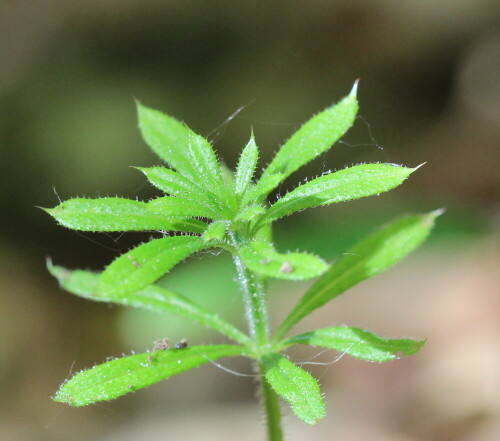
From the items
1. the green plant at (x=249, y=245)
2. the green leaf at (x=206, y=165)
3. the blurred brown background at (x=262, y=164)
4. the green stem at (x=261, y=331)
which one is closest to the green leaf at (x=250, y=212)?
the green plant at (x=249, y=245)

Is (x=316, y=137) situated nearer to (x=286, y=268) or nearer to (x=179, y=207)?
(x=179, y=207)

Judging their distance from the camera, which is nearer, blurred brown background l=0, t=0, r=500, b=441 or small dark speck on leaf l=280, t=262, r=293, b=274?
small dark speck on leaf l=280, t=262, r=293, b=274

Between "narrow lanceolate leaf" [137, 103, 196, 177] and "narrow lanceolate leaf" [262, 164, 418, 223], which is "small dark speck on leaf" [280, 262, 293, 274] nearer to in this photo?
"narrow lanceolate leaf" [262, 164, 418, 223]

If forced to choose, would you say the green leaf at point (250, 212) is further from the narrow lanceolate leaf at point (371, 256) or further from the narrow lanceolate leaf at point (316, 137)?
the narrow lanceolate leaf at point (371, 256)

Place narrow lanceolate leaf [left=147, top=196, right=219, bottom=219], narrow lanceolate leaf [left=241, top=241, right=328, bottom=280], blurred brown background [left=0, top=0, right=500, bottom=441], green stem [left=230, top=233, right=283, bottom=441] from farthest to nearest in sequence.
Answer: blurred brown background [left=0, top=0, right=500, bottom=441] < green stem [left=230, top=233, right=283, bottom=441] < narrow lanceolate leaf [left=147, top=196, right=219, bottom=219] < narrow lanceolate leaf [left=241, top=241, right=328, bottom=280]

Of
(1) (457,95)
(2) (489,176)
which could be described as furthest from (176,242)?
(1) (457,95)

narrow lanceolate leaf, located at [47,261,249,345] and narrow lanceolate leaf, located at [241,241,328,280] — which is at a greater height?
narrow lanceolate leaf, located at [241,241,328,280]

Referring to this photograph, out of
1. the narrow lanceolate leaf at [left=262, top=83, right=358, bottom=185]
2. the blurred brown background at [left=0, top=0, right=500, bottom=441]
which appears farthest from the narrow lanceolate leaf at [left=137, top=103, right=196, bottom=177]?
the blurred brown background at [left=0, top=0, right=500, bottom=441]
